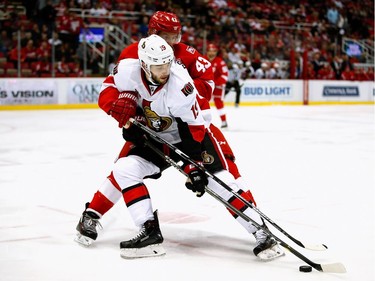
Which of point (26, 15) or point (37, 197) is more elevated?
point (26, 15)

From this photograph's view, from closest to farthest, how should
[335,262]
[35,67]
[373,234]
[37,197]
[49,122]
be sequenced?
[335,262]
[373,234]
[37,197]
[49,122]
[35,67]

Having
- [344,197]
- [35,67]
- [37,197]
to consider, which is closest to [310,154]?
[344,197]

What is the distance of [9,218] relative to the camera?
13.9ft

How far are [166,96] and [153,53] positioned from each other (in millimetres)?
243

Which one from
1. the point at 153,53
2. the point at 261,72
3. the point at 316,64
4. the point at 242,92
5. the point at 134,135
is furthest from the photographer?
the point at 316,64

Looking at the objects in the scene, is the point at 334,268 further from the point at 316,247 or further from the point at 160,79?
the point at 160,79

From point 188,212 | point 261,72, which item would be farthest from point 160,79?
point 261,72

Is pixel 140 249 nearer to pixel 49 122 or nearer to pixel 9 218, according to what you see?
pixel 9 218

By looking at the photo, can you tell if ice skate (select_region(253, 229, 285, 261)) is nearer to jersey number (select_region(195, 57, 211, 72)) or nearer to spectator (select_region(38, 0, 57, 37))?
jersey number (select_region(195, 57, 211, 72))

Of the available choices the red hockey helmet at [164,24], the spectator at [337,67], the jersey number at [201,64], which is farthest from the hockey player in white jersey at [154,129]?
the spectator at [337,67]

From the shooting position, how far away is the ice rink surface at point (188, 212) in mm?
3223

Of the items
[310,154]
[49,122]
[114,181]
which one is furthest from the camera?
[49,122]

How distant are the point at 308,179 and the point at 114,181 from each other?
106 inches

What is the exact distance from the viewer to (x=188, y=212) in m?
4.53
